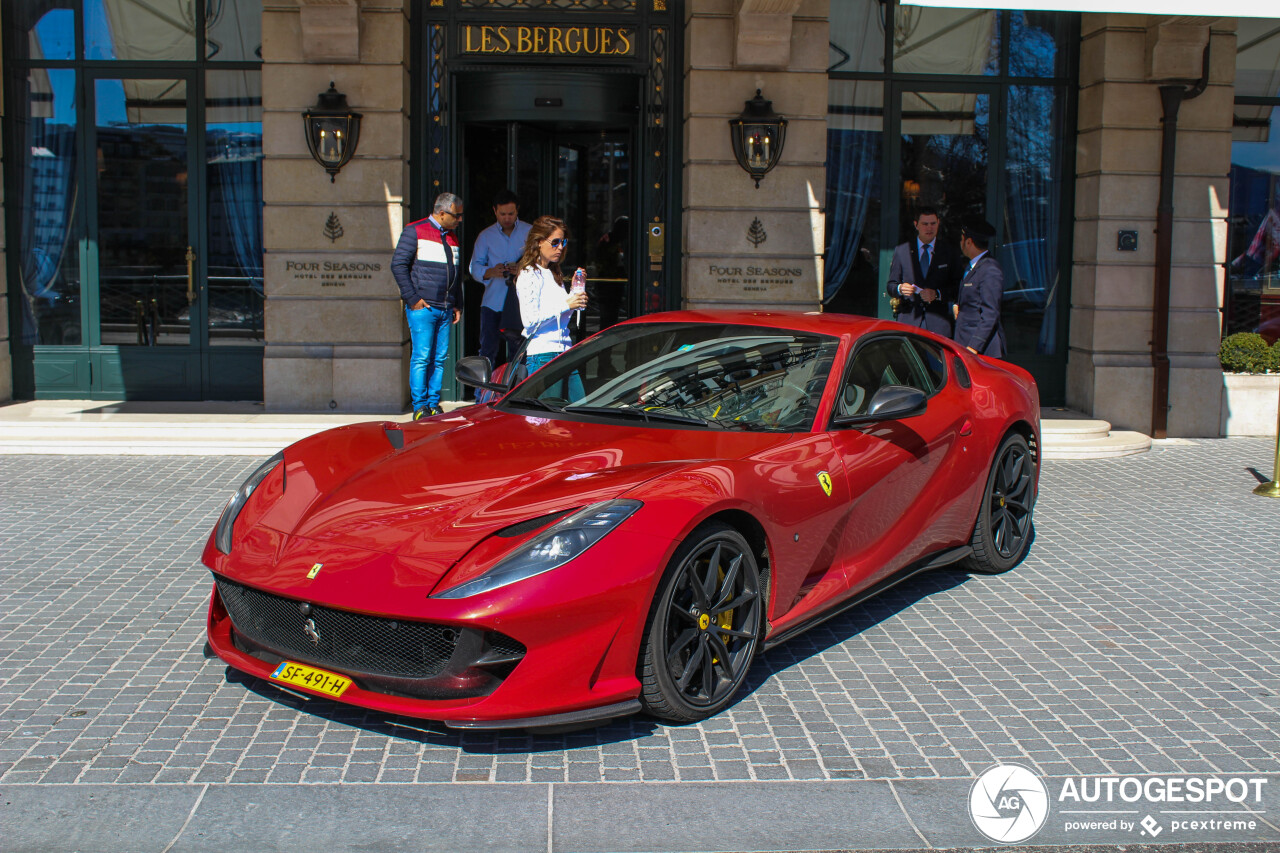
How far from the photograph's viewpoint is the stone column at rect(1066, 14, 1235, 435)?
1174 cm

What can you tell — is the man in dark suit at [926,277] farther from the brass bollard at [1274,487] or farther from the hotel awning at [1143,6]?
the brass bollard at [1274,487]

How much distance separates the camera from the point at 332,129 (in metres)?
11.4

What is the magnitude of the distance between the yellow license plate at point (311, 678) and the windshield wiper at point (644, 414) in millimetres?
1669

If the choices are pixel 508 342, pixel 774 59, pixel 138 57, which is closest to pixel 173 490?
pixel 508 342

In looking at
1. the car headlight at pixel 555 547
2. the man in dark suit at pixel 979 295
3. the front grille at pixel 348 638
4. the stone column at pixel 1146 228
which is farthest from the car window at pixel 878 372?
the stone column at pixel 1146 228

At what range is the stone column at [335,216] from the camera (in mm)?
11453

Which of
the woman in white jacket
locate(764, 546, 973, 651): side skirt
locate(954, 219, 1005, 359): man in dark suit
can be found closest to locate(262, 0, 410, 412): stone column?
the woman in white jacket

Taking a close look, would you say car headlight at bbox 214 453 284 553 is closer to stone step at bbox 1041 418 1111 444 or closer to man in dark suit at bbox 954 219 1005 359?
man in dark suit at bbox 954 219 1005 359

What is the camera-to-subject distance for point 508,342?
1091 centimetres

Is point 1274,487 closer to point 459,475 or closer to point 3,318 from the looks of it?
point 459,475

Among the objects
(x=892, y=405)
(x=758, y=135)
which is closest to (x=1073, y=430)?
(x=758, y=135)

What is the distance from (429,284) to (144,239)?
4023mm

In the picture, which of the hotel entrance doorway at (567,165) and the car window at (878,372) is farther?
the hotel entrance doorway at (567,165)

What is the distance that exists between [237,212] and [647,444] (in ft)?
29.8
